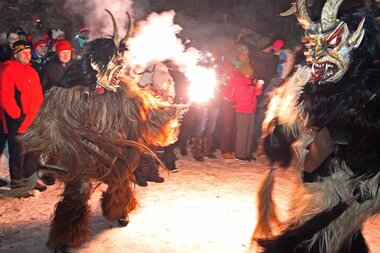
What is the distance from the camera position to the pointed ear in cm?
282

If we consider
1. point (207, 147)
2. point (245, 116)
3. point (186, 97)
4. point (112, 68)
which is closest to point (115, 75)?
point (112, 68)

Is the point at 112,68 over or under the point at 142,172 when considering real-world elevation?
over

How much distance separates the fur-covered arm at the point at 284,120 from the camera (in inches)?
128

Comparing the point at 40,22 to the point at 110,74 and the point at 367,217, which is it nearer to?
the point at 110,74

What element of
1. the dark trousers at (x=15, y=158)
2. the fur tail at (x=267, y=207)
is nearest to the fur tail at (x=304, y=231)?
the fur tail at (x=267, y=207)

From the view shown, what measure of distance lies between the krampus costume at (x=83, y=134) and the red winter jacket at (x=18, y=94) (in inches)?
54.7

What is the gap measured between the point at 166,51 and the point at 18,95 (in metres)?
2.09

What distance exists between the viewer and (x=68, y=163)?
3668 millimetres

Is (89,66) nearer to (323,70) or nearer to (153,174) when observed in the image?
(323,70)

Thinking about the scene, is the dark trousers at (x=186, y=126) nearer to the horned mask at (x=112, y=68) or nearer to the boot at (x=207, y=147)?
the boot at (x=207, y=147)

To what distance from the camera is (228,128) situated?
762 centimetres

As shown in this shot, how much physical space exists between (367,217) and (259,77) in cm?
530

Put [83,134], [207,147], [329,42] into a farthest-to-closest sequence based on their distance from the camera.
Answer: [207,147] → [83,134] → [329,42]

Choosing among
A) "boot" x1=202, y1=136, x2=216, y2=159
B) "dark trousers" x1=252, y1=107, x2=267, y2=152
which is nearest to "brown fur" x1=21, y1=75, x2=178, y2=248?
"boot" x1=202, y1=136, x2=216, y2=159
